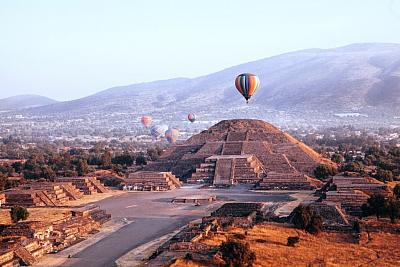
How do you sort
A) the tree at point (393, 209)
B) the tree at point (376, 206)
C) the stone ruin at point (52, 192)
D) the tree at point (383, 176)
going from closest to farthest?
the tree at point (393, 209) → the tree at point (376, 206) → the stone ruin at point (52, 192) → the tree at point (383, 176)

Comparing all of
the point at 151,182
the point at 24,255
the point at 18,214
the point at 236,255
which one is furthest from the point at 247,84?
the point at 236,255

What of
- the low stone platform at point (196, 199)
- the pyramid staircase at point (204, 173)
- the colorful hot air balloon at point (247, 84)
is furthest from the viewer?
the colorful hot air balloon at point (247, 84)

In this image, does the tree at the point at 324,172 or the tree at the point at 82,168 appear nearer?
the tree at the point at 324,172

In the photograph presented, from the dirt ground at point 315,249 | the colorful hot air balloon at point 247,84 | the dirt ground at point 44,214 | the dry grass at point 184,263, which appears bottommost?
the dirt ground at point 315,249

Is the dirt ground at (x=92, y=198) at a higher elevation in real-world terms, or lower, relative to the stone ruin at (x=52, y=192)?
lower

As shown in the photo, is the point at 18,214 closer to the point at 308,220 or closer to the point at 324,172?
the point at 308,220

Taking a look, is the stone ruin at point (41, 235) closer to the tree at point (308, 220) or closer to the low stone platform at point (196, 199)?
the low stone platform at point (196, 199)

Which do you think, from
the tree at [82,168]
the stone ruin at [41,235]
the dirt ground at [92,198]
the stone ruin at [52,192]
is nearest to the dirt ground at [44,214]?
the dirt ground at [92,198]
